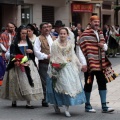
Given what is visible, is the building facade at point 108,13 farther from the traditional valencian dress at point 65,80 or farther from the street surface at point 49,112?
the traditional valencian dress at point 65,80

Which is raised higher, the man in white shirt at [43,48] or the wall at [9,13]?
the wall at [9,13]

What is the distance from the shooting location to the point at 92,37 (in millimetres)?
9125

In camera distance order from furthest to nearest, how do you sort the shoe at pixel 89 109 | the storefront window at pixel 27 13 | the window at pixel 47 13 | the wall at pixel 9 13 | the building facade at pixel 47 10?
1. the window at pixel 47 13
2. the storefront window at pixel 27 13
3. the building facade at pixel 47 10
4. the wall at pixel 9 13
5. the shoe at pixel 89 109

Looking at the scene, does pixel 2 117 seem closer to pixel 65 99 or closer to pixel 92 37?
pixel 65 99

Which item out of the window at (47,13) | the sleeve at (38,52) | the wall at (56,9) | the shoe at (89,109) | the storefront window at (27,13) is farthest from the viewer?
the window at (47,13)

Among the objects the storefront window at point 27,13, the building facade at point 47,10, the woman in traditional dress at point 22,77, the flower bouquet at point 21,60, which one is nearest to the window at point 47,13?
the building facade at point 47,10

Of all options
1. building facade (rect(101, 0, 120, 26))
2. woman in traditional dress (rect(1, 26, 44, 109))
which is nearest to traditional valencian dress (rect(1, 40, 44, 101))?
woman in traditional dress (rect(1, 26, 44, 109))

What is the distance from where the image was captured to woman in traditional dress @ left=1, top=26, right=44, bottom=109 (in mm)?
9703

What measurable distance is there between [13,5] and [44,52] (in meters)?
16.3

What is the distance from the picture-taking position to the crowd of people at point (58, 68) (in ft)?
28.9

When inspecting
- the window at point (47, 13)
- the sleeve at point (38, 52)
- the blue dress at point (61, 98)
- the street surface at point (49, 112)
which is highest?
the window at point (47, 13)

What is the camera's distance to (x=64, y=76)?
8781 millimetres

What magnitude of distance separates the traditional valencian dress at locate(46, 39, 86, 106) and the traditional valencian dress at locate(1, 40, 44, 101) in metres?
0.80

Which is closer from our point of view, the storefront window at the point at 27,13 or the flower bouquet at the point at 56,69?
the flower bouquet at the point at 56,69
